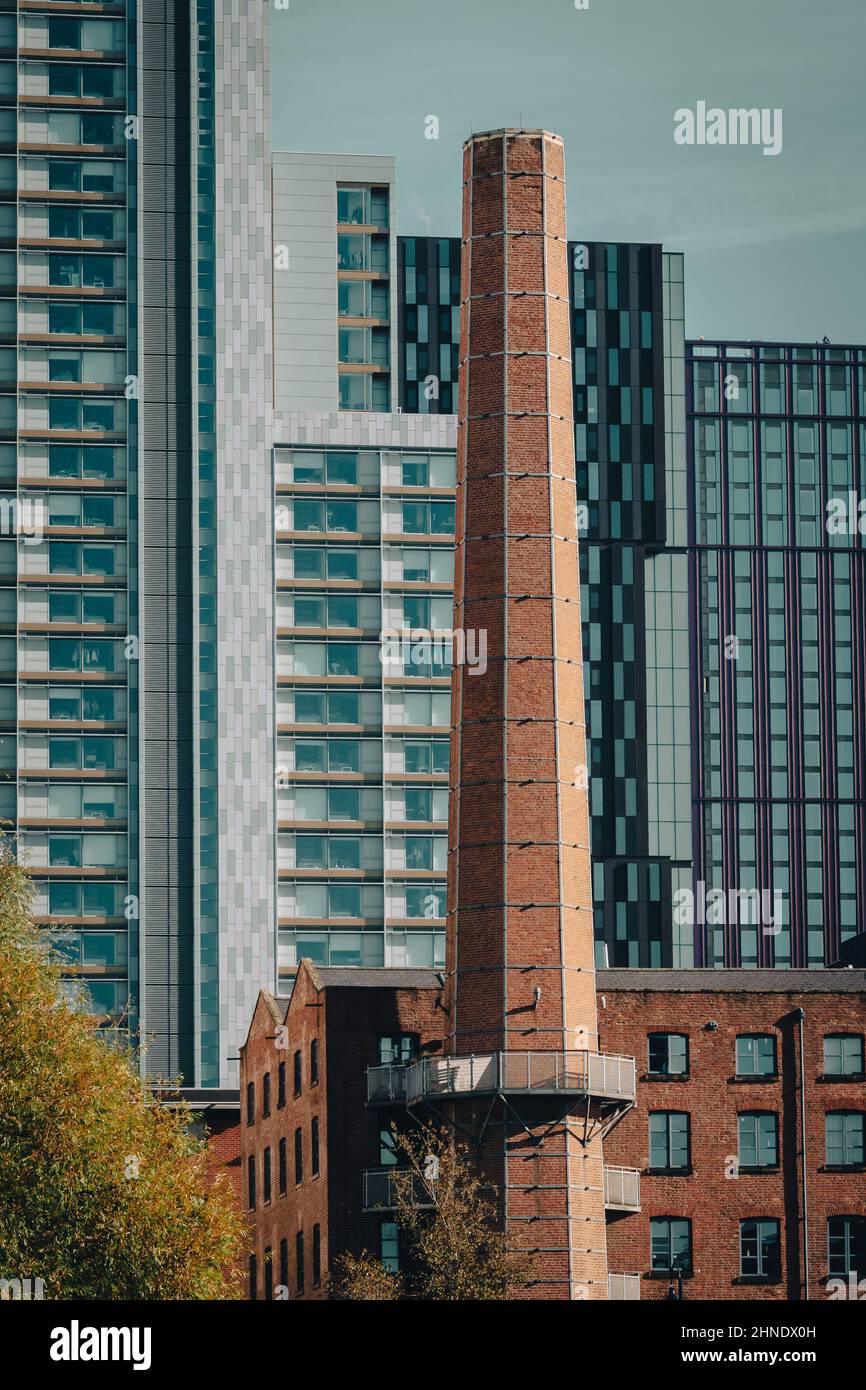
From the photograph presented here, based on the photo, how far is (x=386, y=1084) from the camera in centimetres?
8931

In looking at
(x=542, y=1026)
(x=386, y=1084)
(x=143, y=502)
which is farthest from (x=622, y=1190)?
(x=143, y=502)

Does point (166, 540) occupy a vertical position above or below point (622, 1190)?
above

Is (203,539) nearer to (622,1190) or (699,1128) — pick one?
(699,1128)

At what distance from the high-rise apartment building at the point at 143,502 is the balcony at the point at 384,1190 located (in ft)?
172

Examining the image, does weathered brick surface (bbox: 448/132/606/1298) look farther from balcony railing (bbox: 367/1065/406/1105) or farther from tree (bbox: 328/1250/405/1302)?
tree (bbox: 328/1250/405/1302)

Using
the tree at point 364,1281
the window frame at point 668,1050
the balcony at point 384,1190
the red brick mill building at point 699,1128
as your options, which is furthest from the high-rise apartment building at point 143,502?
the tree at point 364,1281

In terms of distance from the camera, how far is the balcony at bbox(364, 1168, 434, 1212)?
278ft

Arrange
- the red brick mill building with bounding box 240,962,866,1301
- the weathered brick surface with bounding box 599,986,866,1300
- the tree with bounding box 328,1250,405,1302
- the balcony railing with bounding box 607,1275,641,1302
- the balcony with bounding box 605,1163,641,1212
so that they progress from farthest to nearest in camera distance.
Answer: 1. the weathered brick surface with bounding box 599,986,866,1300
2. the red brick mill building with bounding box 240,962,866,1301
3. the balcony with bounding box 605,1163,641,1212
4. the balcony railing with bounding box 607,1275,641,1302
5. the tree with bounding box 328,1250,405,1302

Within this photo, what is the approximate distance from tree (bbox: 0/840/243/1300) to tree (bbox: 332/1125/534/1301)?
1018 cm

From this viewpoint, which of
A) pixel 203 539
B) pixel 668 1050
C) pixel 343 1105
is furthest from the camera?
pixel 203 539

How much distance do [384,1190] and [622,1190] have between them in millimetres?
7935

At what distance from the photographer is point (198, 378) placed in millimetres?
153250

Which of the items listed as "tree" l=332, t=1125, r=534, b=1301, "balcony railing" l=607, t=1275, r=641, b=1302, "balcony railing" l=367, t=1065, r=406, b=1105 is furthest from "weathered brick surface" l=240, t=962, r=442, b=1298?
"balcony railing" l=607, t=1275, r=641, b=1302
